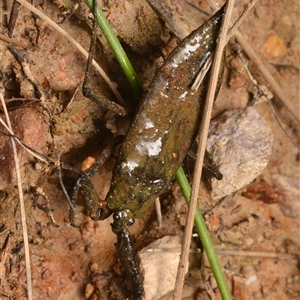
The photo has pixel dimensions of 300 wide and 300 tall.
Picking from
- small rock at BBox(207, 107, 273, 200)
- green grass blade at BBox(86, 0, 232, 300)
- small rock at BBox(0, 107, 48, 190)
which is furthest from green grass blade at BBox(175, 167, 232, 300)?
small rock at BBox(0, 107, 48, 190)

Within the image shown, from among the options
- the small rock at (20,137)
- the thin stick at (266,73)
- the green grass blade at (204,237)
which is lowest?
the green grass blade at (204,237)

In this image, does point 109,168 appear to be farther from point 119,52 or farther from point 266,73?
point 266,73

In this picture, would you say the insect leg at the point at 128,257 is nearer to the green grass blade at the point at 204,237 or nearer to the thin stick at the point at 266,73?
the green grass blade at the point at 204,237

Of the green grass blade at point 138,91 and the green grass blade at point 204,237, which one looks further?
the green grass blade at point 204,237

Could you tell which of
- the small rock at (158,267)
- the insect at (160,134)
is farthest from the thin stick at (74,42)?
the small rock at (158,267)

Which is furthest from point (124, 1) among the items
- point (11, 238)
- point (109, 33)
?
point (11, 238)

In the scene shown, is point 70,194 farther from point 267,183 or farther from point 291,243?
point 291,243

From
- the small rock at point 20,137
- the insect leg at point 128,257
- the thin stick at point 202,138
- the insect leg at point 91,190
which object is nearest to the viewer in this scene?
the thin stick at point 202,138
